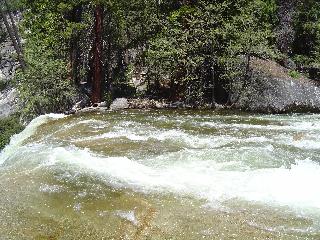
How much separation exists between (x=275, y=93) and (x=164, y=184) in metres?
10.7

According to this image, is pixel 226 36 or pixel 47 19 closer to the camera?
pixel 226 36

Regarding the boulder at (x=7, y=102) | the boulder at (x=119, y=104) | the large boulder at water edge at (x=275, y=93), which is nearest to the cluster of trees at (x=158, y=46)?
the large boulder at water edge at (x=275, y=93)

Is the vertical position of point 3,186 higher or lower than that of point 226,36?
lower

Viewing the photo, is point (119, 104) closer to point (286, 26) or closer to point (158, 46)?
point (158, 46)

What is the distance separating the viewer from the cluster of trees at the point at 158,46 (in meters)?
17.9

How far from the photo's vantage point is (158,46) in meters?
18.3

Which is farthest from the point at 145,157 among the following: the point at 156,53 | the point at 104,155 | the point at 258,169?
the point at 156,53

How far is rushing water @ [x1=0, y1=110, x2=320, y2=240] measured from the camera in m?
6.43

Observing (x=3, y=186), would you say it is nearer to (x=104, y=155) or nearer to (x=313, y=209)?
(x=104, y=155)

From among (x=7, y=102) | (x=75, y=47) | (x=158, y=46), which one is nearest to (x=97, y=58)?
(x=75, y=47)

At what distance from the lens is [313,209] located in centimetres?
700

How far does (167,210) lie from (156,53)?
1194 cm

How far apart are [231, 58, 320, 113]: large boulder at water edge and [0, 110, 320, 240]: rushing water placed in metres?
4.13

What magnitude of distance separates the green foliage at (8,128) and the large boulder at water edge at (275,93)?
8.26 m
